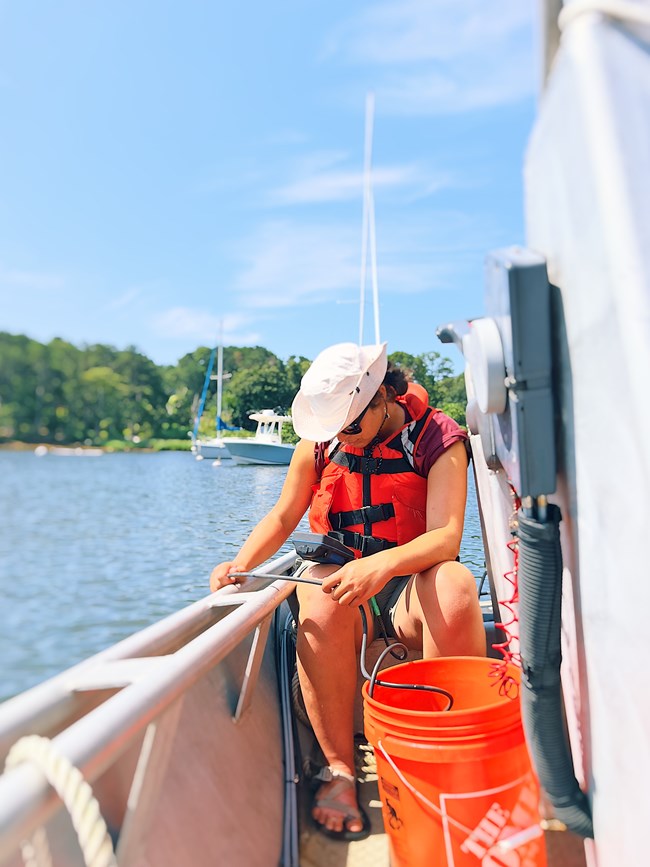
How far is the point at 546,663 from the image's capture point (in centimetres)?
99

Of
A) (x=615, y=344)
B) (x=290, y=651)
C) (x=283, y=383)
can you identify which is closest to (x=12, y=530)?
(x=290, y=651)

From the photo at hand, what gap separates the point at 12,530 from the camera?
25.0 meters

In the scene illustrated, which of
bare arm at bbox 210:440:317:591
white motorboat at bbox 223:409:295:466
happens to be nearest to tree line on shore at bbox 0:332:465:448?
white motorboat at bbox 223:409:295:466

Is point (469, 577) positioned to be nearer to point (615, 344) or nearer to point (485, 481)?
point (485, 481)

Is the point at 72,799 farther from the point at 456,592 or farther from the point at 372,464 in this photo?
the point at 372,464

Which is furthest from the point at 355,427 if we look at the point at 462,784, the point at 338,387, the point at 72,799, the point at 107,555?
the point at 107,555

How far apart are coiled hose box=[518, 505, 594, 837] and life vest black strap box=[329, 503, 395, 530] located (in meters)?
1.11

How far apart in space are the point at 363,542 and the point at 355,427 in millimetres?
376

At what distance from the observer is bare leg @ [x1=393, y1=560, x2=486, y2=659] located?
5.75 feet

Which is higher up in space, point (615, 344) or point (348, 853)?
point (615, 344)

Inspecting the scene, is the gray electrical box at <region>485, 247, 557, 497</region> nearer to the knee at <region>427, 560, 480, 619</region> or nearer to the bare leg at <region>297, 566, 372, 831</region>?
the knee at <region>427, 560, 480, 619</region>

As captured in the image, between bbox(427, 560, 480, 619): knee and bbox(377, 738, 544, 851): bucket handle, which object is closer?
bbox(377, 738, 544, 851): bucket handle

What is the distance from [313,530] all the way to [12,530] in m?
25.3

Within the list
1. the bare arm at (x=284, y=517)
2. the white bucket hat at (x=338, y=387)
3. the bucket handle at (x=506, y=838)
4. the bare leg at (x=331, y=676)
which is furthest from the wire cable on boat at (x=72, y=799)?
the bare arm at (x=284, y=517)
